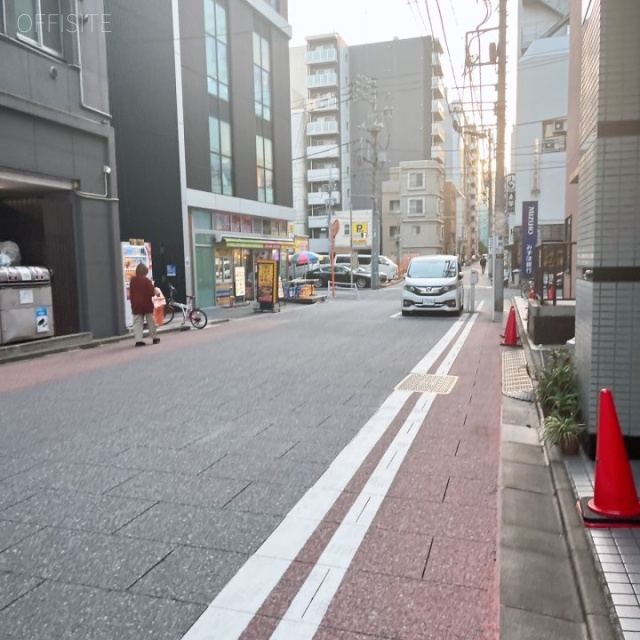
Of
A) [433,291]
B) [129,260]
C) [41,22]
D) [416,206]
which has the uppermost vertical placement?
[416,206]

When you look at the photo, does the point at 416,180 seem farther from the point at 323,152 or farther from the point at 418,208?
the point at 323,152

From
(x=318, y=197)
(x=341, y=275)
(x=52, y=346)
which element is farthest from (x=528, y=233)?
(x=318, y=197)

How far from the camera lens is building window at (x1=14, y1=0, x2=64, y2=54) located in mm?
11609

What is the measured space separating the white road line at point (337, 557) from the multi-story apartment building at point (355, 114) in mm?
55539

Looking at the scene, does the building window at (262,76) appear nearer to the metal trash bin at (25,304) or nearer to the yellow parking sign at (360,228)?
the yellow parking sign at (360,228)

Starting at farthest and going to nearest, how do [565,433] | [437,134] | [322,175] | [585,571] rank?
[437,134]
[322,175]
[565,433]
[585,571]

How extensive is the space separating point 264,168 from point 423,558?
25568 mm

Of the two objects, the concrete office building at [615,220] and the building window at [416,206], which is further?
the building window at [416,206]

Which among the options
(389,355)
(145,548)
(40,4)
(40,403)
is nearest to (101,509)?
(145,548)

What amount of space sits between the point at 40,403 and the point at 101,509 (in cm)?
391

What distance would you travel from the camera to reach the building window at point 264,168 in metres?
26.8

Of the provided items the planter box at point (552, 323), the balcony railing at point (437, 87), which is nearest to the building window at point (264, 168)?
the planter box at point (552, 323)

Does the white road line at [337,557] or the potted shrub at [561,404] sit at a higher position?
the potted shrub at [561,404]

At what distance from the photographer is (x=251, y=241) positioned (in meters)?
25.4
